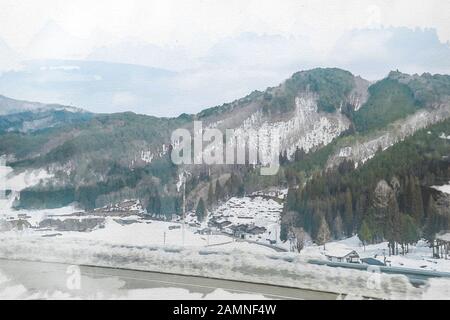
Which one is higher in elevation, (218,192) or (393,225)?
(218,192)

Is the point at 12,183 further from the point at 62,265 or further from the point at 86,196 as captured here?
the point at 62,265

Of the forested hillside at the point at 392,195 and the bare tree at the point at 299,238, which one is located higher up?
the forested hillside at the point at 392,195

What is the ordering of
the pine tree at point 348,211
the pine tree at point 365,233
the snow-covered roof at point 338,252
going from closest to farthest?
1. the snow-covered roof at point 338,252
2. the pine tree at point 365,233
3. the pine tree at point 348,211

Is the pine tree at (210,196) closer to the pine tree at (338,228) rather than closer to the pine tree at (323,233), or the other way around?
the pine tree at (323,233)

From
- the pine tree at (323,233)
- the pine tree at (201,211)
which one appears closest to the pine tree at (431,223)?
the pine tree at (323,233)

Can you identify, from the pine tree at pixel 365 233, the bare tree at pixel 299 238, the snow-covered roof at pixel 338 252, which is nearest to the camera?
the snow-covered roof at pixel 338 252

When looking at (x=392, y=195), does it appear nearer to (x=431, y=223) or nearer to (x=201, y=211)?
(x=431, y=223)

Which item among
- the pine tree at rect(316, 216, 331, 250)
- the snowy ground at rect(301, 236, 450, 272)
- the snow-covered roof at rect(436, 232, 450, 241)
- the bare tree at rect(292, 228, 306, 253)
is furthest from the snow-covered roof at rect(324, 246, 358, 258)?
the snow-covered roof at rect(436, 232, 450, 241)

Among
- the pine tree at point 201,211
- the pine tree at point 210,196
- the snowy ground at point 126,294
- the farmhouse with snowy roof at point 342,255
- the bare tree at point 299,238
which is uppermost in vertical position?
the pine tree at point 210,196

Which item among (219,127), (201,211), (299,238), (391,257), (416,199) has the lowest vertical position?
(391,257)

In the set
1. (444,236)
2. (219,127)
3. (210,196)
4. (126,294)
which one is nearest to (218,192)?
(210,196)

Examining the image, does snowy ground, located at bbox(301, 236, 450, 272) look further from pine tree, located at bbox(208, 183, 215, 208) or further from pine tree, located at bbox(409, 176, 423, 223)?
pine tree, located at bbox(208, 183, 215, 208)
